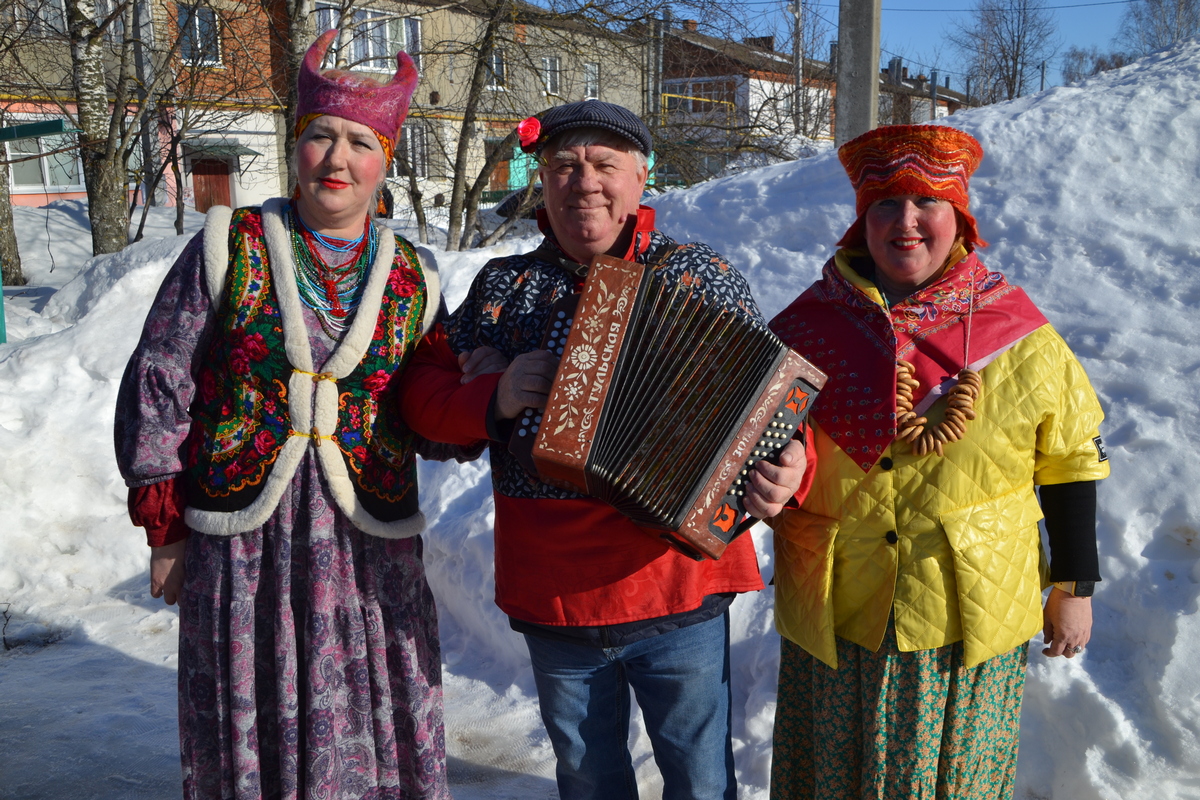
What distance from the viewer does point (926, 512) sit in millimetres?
1869

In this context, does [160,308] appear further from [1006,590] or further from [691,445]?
[1006,590]

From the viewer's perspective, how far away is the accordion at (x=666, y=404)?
176cm

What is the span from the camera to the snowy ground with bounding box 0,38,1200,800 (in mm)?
2635

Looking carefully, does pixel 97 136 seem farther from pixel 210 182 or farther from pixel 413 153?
pixel 210 182

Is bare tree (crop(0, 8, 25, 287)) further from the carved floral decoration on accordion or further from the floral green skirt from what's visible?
the floral green skirt

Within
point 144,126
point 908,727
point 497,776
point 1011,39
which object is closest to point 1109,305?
point 908,727

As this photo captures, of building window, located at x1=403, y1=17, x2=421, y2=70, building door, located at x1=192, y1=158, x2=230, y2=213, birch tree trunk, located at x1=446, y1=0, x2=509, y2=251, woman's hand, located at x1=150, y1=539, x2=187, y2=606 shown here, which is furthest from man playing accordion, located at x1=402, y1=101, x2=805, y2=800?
building door, located at x1=192, y1=158, x2=230, y2=213

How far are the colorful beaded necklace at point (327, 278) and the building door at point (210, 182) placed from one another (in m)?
24.4

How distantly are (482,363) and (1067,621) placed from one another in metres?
1.47

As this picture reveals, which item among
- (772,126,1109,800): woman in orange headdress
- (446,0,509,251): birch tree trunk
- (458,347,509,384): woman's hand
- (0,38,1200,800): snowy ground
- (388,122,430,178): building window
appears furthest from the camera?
(388,122,430,178): building window

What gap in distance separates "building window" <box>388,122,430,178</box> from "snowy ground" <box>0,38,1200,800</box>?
621cm

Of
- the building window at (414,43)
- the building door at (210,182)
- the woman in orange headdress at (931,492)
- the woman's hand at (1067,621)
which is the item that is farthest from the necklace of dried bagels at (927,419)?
the building door at (210,182)

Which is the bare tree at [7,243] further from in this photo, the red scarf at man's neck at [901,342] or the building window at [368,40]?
the red scarf at man's neck at [901,342]

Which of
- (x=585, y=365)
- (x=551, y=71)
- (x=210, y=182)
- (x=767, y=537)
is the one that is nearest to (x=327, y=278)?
(x=585, y=365)
